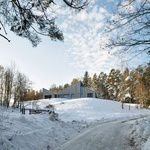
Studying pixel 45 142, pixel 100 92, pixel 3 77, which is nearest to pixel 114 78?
pixel 100 92

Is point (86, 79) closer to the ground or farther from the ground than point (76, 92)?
farther from the ground

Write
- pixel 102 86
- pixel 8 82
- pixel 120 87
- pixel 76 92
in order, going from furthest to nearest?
1. pixel 102 86
2. pixel 76 92
3. pixel 120 87
4. pixel 8 82

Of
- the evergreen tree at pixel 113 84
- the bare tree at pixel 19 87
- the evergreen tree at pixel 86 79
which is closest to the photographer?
the bare tree at pixel 19 87

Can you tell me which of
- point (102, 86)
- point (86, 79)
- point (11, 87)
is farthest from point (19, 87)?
point (86, 79)

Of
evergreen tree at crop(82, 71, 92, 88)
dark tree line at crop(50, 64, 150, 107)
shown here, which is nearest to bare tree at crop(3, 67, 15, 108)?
dark tree line at crop(50, 64, 150, 107)

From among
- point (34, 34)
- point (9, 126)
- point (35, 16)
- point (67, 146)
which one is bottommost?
point (67, 146)

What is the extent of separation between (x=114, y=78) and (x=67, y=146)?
67.1 metres

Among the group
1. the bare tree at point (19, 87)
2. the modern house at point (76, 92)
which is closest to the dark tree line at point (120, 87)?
the modern house at point (76, 92)

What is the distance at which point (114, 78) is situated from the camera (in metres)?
75.1

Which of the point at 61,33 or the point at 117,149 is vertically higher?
the point at 61,33

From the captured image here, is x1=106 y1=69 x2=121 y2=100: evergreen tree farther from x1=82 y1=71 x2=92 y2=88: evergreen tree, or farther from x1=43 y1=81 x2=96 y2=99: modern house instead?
x1=82 y1=71 x2=92 y2=88: evergreen tree

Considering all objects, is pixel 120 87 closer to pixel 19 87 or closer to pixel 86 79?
pixel 19 87

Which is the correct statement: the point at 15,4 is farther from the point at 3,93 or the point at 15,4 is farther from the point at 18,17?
the point at 3,93

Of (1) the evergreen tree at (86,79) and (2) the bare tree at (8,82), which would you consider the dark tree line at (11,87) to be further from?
(1) the evergreen tree at (86,79)
